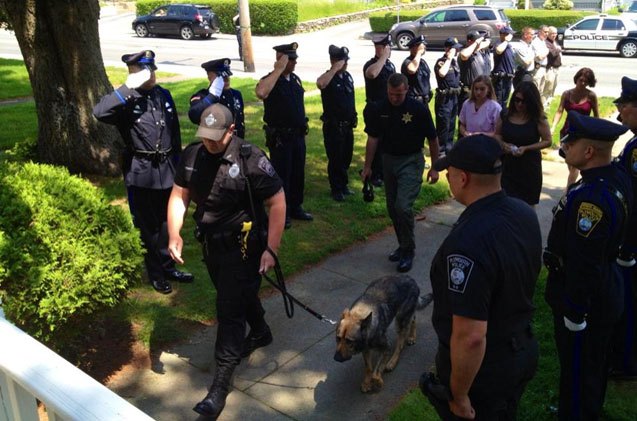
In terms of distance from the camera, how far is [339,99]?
8.26 m

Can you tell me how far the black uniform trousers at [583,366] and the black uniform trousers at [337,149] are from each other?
16.2 ft

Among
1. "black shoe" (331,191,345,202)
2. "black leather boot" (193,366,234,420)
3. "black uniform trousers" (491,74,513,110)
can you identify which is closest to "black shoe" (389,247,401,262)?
"black shoe" (331,191,345,202)

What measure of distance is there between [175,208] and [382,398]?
1961mm

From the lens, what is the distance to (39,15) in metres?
7.96

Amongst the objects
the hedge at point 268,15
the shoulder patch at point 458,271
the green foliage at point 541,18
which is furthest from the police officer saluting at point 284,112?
the hedge at point 268,15

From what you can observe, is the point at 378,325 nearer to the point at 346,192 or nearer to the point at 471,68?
the point at 346,192

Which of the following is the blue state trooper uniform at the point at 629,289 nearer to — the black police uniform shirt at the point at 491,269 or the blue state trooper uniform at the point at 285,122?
the black police uniform shirt at the point at 491,269

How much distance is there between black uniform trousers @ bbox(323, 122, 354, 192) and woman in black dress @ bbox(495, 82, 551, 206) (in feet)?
9.17

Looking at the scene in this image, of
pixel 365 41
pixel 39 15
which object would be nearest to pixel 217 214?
pixel 39 15

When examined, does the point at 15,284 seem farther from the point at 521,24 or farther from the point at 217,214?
the point at 521,24

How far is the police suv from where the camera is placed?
74.4ft

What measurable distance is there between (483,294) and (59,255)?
2.85 metres

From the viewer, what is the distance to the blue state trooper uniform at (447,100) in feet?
32.7

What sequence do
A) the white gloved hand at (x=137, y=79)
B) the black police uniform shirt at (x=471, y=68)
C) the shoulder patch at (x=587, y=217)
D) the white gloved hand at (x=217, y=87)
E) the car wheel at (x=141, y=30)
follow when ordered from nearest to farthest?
1. the shoulder patch at (x=587, y=217)
2. the white gloved hand at (x=137, y=79)
3. the white gloved hand at (x=217, y=87)
4. the black police uniform shirt at (x=471, y=68)
5. the car wheel at (x=141, y=30)
